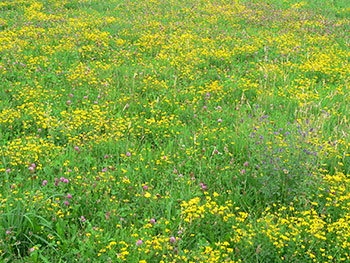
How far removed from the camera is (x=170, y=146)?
15.3 ft

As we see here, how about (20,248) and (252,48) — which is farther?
(252,48)

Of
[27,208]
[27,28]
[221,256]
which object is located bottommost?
[221,256]

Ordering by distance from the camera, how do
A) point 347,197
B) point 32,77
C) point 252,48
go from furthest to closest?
point 252,48, point 32,77, point 347,197

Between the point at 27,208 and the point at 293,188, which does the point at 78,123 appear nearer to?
the point at 27,208

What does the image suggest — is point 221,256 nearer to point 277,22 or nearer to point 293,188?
point 293,188

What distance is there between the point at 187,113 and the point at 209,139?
2.88 feet

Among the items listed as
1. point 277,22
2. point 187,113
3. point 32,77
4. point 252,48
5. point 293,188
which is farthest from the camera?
point 277,22

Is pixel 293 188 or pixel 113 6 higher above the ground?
pixel 113 6

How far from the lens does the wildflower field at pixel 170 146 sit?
3.19 meters

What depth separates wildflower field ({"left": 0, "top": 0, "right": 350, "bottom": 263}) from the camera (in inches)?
126

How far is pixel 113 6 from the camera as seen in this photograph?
1239 cm

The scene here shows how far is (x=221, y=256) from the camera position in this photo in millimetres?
3172

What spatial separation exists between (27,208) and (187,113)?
9.66 ft

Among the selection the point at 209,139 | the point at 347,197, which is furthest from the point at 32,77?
the point at 347,197
